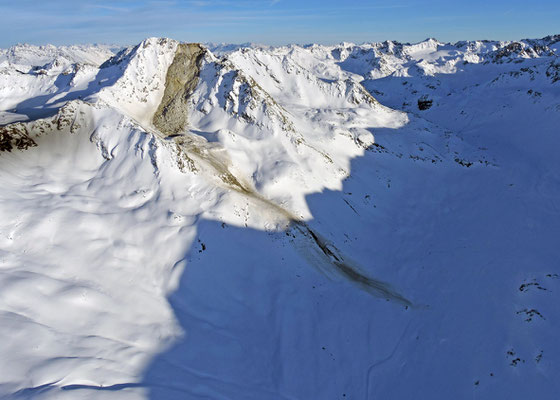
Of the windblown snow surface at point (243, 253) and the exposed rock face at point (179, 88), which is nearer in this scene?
the windblown snow surface at point (243, 253)

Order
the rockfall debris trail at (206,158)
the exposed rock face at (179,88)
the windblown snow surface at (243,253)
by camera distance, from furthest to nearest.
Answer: the exposed rock face at (179,88) → the rockfall debris trail at (206,158) → the windblown snow surface at (243,253)

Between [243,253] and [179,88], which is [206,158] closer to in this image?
[243,253]

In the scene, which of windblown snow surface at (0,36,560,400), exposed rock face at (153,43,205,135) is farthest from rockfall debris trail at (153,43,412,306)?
windblown snow surface at (0,36,560,400)

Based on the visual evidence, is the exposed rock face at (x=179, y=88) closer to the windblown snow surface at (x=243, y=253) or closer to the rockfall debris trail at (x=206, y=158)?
the rockfall debris trail at (x=206, y=158)

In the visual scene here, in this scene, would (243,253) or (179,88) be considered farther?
(179,88)

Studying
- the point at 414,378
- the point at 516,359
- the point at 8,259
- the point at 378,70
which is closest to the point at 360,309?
the point at 414,378

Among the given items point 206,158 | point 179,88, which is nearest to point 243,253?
point 206,158

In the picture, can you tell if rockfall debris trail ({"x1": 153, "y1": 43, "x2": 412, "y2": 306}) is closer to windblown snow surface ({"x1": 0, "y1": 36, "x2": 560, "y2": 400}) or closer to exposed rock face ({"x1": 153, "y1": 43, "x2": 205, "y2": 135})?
exposed rock face ({"x1": 153, "y1": 43, "x2": 205, "y2": 135})

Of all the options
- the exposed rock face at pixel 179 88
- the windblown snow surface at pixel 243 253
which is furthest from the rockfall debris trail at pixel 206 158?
the windblown snow surface at pixel 243 253
